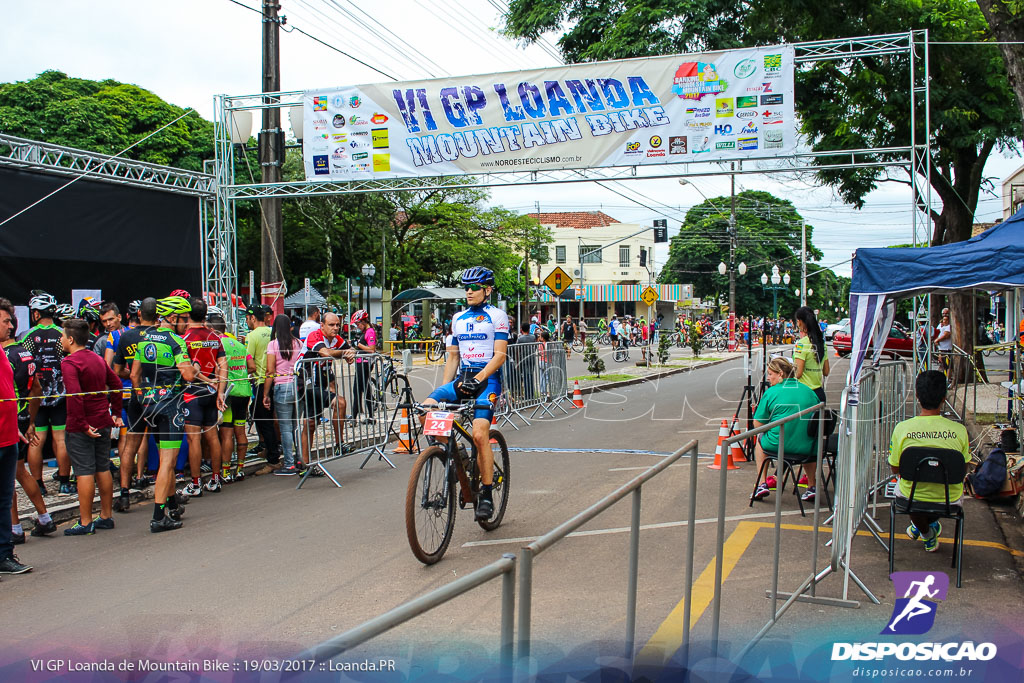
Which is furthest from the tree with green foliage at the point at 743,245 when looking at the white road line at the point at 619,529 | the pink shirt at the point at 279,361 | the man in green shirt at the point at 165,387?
the man in green shirt at the point at 165,387

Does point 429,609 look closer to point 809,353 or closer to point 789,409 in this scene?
point 789,409

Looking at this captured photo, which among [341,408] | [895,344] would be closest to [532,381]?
[341,408]

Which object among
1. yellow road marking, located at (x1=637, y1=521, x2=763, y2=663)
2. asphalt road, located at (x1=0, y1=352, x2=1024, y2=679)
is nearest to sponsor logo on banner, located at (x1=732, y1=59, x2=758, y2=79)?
asphalt road, located at (x1=0, y1=352, x2=1024, y2=679)

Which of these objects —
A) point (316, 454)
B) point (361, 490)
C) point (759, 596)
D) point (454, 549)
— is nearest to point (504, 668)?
point (759, 596)

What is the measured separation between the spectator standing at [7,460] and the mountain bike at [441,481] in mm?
2906

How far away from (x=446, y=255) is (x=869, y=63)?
24.3m

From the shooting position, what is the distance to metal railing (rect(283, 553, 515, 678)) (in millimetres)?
A: 1597

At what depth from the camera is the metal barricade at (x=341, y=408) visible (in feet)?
30.2

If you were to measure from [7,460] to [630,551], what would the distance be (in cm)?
495

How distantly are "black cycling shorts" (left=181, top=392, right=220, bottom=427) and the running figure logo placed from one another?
614 centimetres

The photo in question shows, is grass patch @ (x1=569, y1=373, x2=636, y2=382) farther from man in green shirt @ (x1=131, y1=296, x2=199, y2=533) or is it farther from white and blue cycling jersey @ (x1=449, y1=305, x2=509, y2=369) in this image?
white and blue cycling jersey @ (x1=449, y1=305, x2=509, y2=369)

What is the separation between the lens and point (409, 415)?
32.8ft

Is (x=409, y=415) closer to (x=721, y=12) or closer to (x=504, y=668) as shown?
(x=504, y=668)

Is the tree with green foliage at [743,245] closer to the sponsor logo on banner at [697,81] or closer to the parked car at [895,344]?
the parked car at [895,344]
